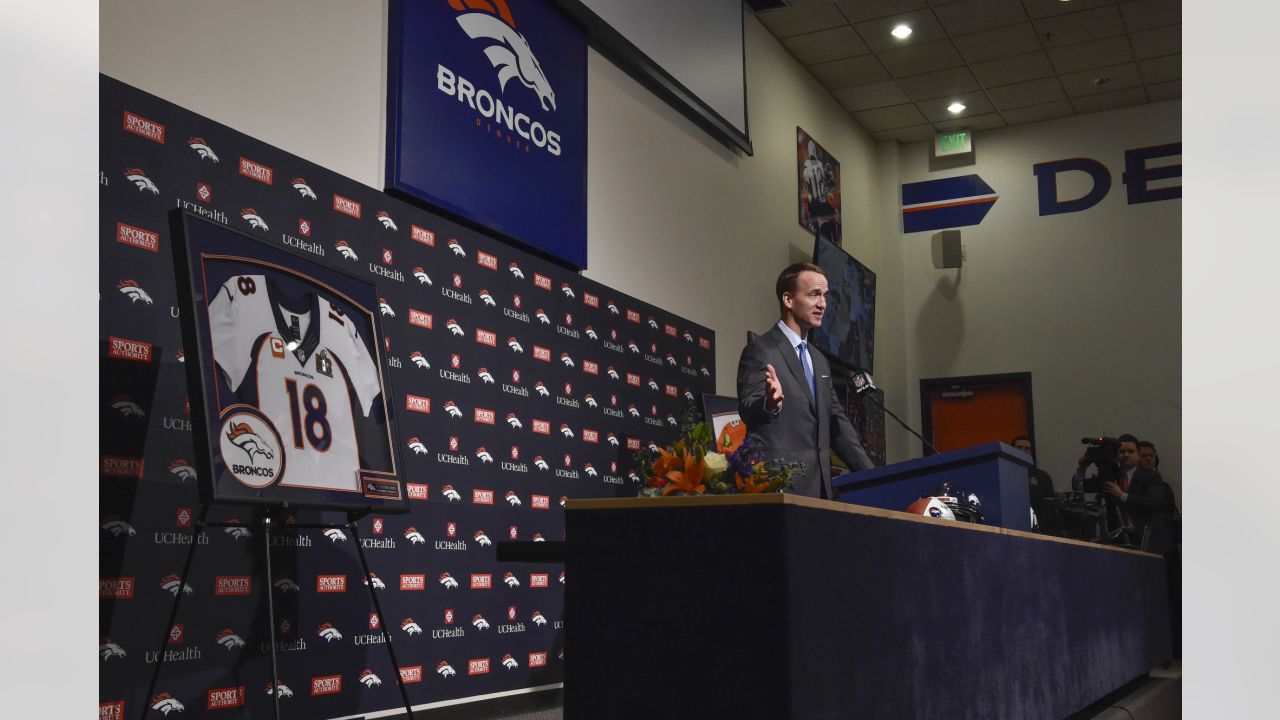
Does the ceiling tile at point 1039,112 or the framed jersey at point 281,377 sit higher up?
the ceiling tile at point 1039,112

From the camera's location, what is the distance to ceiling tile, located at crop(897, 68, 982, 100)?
8.83m

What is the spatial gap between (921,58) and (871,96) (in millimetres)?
841

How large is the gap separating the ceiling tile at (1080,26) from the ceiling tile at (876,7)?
41.1 inches

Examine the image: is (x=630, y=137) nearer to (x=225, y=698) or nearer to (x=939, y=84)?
(x=225, y=698)

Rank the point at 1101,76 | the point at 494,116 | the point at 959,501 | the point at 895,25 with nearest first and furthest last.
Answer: the point at 959,501, the point at 494,116, the point at 895,25, the point at 1101,76

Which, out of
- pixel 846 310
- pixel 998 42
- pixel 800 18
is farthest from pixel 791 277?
pixel 998 42

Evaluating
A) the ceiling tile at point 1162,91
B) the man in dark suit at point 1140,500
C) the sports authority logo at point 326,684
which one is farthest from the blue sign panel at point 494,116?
the ceiling tile at point 1162,91

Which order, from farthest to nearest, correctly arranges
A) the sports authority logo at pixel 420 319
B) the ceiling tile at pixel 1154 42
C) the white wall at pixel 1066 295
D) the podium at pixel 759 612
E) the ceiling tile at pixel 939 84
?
1. the white wall at pixel 1066 295
2. the ceiling tile at pixel 939 84
3. the ceiling tile at pixel 1154 42
4. the sports authority logo at pixel 420 319
5. the podium at pixel 759 612

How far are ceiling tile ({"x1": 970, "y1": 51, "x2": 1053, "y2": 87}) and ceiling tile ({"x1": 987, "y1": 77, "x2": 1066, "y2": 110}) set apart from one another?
107 millimetres

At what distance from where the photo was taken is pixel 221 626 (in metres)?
3.16

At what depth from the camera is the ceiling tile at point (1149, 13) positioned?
771 centimetres

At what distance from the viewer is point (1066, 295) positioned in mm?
9656

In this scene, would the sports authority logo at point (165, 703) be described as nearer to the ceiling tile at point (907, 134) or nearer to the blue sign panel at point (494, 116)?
the blue sign panel at point (494, 116)
